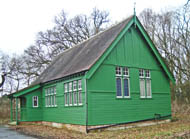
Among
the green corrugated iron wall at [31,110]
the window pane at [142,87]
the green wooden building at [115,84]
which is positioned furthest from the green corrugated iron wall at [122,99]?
the green corrugated iron wall at [31,110]

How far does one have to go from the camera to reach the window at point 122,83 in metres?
17.5

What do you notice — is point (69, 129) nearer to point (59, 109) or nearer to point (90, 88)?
point (59, 109)

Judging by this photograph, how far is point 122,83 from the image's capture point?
1770 centimetres

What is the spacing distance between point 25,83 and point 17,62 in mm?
4422

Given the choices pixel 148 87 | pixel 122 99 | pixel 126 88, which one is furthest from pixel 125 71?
pixel 148 87

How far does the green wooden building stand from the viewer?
16156mm

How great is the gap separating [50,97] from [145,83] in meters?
8.72

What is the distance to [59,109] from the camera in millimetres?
19906

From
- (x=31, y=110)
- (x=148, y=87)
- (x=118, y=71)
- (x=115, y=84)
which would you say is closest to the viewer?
(x=115, y=84)

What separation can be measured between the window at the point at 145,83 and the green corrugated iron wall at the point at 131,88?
1.10 feet

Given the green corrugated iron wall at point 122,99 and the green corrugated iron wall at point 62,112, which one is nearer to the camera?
the green corrugated iron wall at point 122,99

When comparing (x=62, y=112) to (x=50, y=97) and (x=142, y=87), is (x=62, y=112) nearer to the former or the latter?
(x=50, y=97)

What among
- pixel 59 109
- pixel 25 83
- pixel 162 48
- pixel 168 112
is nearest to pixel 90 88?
pixel 59 109

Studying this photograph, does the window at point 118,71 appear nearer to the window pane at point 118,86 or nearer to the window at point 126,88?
the window pane at point 118,86
